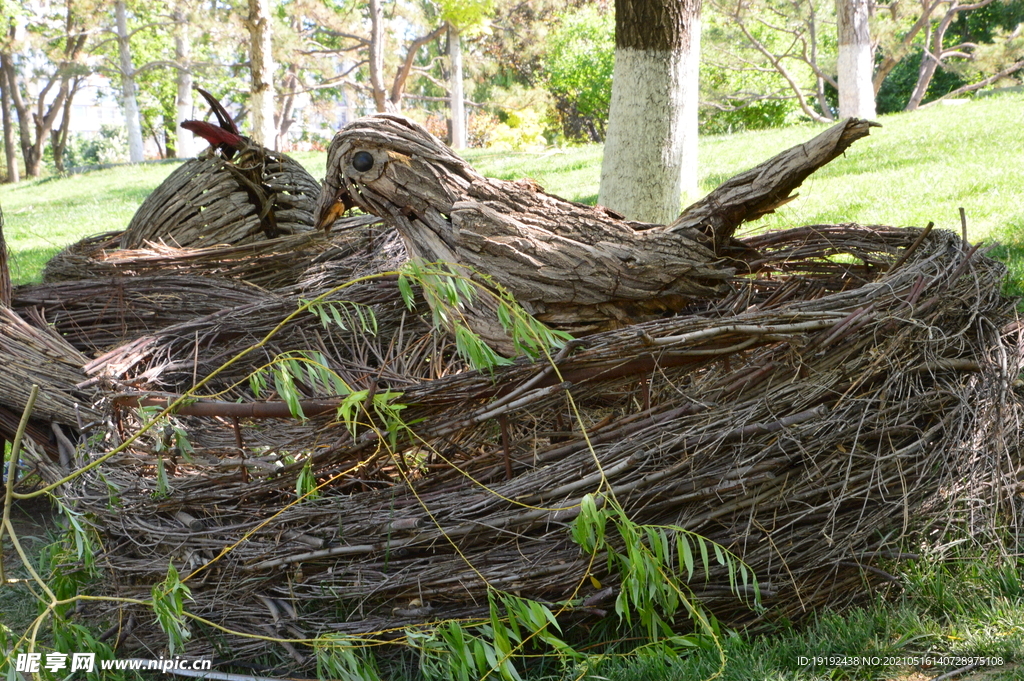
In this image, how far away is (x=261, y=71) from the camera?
1116cm

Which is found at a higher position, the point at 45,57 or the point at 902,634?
the point at 45,57

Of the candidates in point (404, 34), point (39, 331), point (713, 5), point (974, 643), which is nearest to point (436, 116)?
point (404, 34)

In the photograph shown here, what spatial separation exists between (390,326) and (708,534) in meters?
1.87

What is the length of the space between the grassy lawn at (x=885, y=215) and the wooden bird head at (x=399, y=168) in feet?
4.74

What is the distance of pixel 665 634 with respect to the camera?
7.29 ft

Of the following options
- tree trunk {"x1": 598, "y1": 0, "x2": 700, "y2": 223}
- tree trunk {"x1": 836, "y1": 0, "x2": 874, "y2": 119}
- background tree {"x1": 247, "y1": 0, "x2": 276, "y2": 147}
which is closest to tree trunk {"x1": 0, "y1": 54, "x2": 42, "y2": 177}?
background tree {"x1": 247, "y1": 0, "x2": 276, "y2": 147}

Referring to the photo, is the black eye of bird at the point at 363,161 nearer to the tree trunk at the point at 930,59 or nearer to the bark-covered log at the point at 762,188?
the bark-covered log at the point at 762,188

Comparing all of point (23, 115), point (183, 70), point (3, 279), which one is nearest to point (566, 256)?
point (3, 279)

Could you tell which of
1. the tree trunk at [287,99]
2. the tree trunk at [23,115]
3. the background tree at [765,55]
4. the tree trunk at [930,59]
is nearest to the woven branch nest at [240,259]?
the background tree at [765,55]

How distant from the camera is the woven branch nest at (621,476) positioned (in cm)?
228

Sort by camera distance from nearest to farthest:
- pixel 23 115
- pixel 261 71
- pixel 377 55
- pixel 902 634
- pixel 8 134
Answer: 1. pixel 902 634
2. pixel 261 71
3. pixel 377 55
4. pixel 8 134
5. pixel 23 115

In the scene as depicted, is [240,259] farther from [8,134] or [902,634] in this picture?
[8,134]

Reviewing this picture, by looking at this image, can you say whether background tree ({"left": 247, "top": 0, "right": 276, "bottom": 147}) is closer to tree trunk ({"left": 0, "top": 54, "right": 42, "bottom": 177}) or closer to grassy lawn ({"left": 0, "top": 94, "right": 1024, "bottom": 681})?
grassy lawn ({"left": 0, "top": 94, "right": 1024, "bottom": 681})

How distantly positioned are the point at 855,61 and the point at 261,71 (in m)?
9.35
